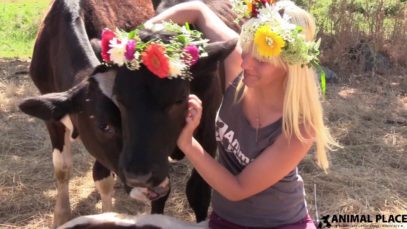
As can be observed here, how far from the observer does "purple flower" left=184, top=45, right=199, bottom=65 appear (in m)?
2.58

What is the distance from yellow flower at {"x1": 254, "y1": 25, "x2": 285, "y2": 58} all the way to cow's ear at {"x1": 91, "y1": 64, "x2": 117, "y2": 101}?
702 millimetres

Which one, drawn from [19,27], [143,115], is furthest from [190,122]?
[19,27]

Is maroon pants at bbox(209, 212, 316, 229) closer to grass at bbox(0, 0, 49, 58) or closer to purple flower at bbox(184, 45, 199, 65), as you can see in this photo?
purple flower at bbox(184, 45, 199, 65)

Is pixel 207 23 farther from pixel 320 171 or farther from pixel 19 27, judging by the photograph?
pixel 19 27

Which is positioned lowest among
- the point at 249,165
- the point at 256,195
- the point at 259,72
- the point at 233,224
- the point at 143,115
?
the point at 233,224

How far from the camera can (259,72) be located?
2.63 meters

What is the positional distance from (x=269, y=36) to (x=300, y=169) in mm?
2801

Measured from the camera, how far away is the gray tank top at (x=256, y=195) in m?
2.80

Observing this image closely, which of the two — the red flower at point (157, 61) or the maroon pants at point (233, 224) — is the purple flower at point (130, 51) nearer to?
the red flower at point (157, 61)

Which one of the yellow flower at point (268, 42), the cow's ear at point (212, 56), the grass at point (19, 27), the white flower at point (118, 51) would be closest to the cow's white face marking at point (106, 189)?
the cow's ear at point (212, 56)

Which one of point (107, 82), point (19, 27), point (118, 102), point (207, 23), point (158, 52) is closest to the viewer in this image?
point (158, 52)

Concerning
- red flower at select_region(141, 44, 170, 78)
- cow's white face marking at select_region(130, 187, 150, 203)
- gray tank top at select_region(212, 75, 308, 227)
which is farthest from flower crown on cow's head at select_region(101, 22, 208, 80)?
cow's white face marking at select_region(130, 187, 150, 203)

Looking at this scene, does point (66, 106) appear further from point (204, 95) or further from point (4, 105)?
point (4, 105)

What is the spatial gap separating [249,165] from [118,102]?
0.70 m
